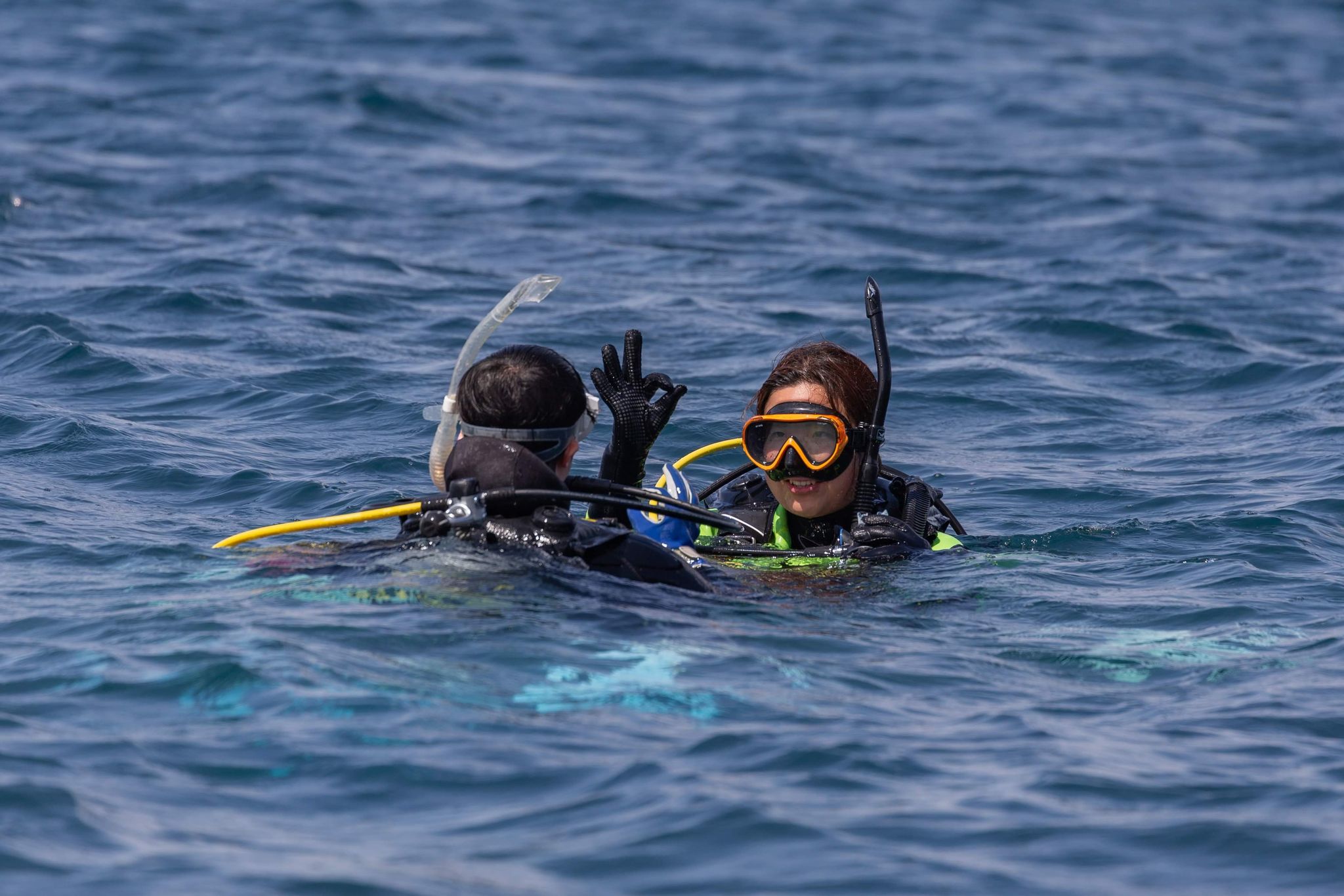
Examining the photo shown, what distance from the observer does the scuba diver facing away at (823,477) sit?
227 inches

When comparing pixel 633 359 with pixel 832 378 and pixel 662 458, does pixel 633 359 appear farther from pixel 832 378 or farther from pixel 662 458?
pixel 662 458

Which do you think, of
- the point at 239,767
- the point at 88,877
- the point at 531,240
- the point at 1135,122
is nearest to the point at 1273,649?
the point at 239,767

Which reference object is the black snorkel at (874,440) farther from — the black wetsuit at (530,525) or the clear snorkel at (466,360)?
the clear snorkel at (466,360)

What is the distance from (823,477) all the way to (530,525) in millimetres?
1345

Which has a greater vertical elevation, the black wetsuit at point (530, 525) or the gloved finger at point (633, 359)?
the gloved finger at point (633, 359)

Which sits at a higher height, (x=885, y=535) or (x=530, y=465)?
(x=530, y=465)

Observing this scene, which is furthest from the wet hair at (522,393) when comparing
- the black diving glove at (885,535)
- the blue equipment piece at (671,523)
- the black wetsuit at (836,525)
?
the black diving glove at (885,535)

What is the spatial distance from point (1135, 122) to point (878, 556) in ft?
47.4

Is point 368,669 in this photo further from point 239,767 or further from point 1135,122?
point 1135,122

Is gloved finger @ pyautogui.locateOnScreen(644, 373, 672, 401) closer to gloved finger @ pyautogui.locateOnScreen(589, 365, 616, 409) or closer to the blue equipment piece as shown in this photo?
gloved finger @ pyautogui.locateOnScreen(589, 365, 616, 409)

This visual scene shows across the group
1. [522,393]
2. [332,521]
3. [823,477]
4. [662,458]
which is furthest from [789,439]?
[662,458]

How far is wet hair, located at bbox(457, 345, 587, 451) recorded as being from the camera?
16.3 ft

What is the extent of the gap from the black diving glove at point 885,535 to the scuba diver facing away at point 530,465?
82 cm

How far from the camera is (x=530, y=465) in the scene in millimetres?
4914
